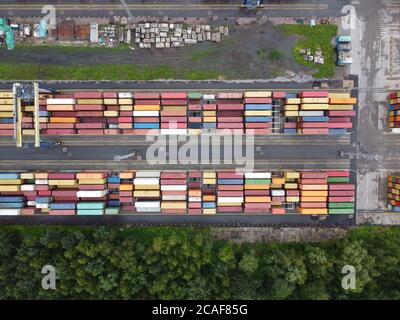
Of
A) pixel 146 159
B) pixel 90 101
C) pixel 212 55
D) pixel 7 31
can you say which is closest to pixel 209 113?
pixel 212 55

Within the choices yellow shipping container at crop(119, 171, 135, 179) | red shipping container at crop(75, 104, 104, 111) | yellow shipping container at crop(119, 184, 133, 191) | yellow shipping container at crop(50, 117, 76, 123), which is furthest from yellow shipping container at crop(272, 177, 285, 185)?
yellow shipping container at crop(50, 117, 76, 123)

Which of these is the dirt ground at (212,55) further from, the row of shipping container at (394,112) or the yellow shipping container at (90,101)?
the row of shipping container at (394,112)

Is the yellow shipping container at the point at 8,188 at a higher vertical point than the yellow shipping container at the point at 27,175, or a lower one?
lower

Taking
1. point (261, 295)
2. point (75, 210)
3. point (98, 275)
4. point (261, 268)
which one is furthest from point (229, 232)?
point (75, 210)

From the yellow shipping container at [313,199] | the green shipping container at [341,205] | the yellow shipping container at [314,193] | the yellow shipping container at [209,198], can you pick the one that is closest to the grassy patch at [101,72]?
the yellow shipping container at [209,198]

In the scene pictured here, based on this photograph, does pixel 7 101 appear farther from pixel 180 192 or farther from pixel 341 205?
pixel 341 205
